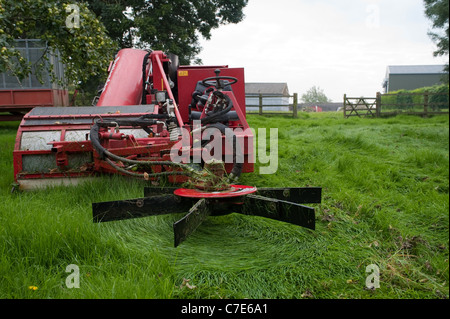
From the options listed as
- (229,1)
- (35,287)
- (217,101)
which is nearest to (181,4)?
(229,1)

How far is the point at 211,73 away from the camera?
6.12 meters

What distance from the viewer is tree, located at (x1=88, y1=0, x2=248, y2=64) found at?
13672 millimetres

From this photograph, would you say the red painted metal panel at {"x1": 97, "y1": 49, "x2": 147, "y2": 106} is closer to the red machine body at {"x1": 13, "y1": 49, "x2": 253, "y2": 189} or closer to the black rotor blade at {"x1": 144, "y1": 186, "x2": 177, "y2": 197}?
the red machine body at {"x1": 13, "y1": 49, "x2": 253, "y2": 189}

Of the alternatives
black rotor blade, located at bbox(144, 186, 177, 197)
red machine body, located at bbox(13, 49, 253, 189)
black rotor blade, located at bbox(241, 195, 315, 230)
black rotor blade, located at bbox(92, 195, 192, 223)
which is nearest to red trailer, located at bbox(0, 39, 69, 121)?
red machine body, located at bbox(13, 49, 253, 189)

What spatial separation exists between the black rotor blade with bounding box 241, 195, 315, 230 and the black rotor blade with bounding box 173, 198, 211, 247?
0.32m

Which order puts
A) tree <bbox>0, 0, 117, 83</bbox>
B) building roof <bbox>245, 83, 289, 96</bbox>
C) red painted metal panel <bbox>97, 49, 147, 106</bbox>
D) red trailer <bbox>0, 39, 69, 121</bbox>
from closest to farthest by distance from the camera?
tree <bbox>0, 0, 117, 83</bbox>
red painted metal panel <bbox>97, 49, 147, 106</bbox>
red trailer <bbox>0, 39, 69, 121</bbox>
building roof <bbox>245, 83, 289, 96</bbox>

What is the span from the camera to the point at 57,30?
5.55 metres

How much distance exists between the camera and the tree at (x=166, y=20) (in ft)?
44.9

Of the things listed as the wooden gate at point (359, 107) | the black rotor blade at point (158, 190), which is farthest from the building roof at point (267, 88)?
the black rotor blade at point (158, 190)

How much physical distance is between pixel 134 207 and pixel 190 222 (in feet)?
Result: 1.97

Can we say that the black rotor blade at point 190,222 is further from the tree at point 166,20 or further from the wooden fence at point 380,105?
the wooden fence at point 380,105

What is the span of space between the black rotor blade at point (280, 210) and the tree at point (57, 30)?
3.36 m

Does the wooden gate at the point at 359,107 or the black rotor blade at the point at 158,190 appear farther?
the wooden gate at the point at 359,107
